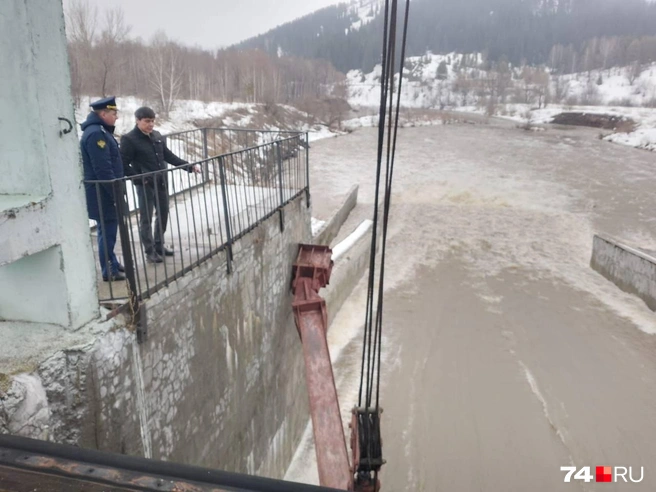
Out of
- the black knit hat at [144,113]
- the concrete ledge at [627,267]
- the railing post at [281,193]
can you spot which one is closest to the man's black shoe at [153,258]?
the black knit hat at [144,113]

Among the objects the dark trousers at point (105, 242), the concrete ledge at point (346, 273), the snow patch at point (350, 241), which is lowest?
the concrete ledge at point (346, 273)

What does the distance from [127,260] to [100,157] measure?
95cm

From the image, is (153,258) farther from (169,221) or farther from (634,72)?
(634,72)

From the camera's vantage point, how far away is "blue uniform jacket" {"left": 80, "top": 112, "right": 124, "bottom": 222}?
387cm

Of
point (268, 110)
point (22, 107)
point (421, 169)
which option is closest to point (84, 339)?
point (22, 107)

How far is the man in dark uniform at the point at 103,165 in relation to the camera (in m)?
3.87

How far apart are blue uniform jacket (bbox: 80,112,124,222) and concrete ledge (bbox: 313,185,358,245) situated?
11944 mm

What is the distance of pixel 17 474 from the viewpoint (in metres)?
1.96

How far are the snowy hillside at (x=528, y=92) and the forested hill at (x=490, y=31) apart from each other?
51.9 feet

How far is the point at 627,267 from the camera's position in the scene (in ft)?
47.6

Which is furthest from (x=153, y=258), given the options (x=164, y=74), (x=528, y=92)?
(x=528, y=92)

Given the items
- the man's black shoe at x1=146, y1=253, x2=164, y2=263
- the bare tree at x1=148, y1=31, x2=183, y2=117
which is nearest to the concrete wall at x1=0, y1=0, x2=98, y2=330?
the man's black shoe at x1=146, y1=253, x2=164, y2=263

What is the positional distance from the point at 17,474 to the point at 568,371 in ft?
37.6

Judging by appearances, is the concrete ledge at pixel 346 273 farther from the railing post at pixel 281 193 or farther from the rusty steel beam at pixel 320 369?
the railing post at pixel 281 193
